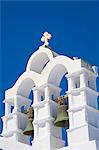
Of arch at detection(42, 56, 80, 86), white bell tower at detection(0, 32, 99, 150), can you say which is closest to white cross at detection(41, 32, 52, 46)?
white bell tower at detection(0, 32, 99, 150)

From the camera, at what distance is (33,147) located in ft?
71.8

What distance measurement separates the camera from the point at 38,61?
942 inches

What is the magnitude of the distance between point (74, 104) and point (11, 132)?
3234mm

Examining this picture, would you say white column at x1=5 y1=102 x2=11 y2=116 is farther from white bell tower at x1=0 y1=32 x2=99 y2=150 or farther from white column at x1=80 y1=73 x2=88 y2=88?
white column at x1=80 y1=73 x2=88 y2=88

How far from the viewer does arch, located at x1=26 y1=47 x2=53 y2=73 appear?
77.5 feet

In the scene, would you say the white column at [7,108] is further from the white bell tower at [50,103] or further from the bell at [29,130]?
the bell at [29,130]

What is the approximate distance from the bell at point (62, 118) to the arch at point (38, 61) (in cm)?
240

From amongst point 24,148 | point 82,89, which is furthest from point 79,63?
point 24,148

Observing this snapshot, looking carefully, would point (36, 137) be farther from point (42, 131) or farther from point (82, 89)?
point (82, 89)

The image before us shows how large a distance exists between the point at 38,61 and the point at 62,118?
3282 mm

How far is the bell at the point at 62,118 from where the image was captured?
2177 centimetres

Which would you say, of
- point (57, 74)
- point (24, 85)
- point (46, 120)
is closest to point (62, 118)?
point (46, 120)

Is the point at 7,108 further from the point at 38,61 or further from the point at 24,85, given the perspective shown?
the point at 38,61

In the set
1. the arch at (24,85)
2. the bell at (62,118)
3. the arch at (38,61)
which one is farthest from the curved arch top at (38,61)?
the bell at (62,118)
